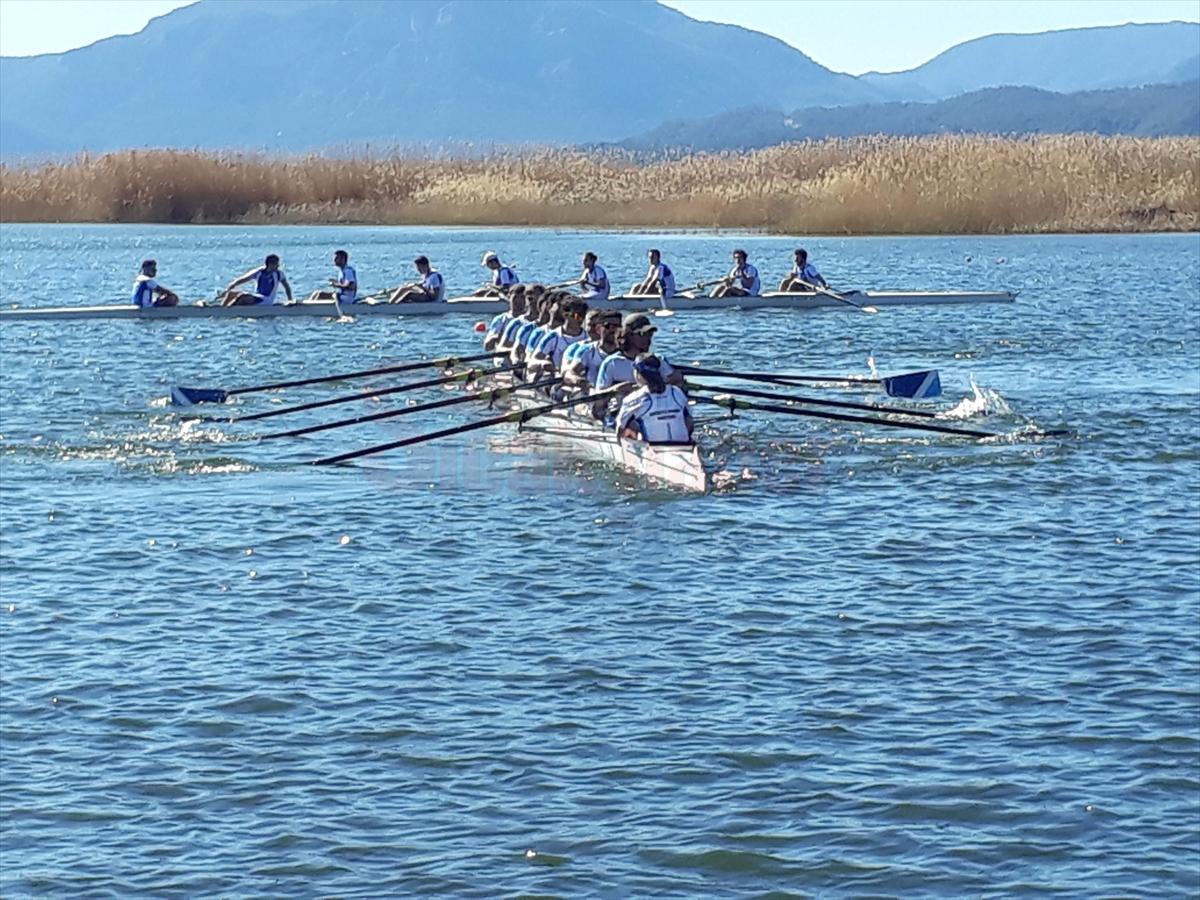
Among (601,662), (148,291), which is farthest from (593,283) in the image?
(601,662)

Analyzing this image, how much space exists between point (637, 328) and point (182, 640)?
668 cm

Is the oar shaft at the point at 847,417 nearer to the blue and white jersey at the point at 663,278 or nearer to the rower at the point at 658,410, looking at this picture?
the rower at the point at 658,410

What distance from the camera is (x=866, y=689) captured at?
459 inches

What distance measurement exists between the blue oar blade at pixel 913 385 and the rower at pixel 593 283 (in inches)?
413

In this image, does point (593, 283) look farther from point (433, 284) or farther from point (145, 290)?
point (145, 290)

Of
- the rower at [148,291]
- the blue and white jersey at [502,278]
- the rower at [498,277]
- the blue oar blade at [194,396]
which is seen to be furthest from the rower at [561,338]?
the rower at [148,291]

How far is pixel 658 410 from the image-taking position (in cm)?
1798

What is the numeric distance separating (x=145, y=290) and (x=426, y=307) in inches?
187

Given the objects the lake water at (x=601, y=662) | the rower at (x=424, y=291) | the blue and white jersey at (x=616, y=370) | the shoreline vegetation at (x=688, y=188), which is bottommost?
the lake water at (x=601, y=662)

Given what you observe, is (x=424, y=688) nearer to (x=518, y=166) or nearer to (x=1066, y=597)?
(x=1066, y=597)

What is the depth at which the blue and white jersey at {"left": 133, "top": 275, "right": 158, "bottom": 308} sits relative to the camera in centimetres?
3378

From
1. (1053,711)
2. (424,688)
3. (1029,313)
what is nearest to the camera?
(1053,711)

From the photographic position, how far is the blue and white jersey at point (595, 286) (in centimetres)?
3309

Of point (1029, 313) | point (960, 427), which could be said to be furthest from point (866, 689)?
point (1029, 313)
